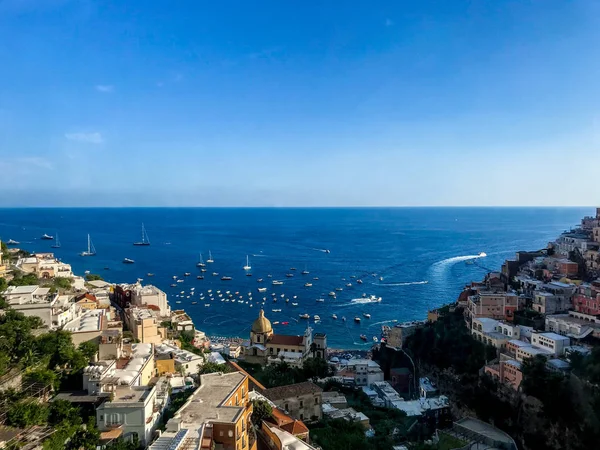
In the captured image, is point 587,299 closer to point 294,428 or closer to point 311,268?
point 294,428

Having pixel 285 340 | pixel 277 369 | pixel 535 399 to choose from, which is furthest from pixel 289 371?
pixel 535 399

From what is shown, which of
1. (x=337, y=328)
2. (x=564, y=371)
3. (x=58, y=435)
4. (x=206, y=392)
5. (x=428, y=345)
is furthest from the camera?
(x=337, y=328)

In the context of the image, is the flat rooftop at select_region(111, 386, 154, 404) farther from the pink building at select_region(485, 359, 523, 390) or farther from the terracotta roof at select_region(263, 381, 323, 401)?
the pink building at select_region(485, 359, 523, 390)

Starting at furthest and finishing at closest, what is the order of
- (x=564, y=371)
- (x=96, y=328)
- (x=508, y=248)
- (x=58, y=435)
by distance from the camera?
(x=508, y=248), (x=564, y=371), (x=96, y=328), (x=58, y=435)

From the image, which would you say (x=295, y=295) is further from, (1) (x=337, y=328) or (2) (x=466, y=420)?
(2) (x=466, y=420)

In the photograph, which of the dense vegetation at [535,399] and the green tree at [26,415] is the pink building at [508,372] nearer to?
the dense vegetation at [535,399]

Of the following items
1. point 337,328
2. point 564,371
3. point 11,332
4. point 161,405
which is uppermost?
point 11,332

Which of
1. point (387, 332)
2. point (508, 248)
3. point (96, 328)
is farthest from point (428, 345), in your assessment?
point (508, 248)
